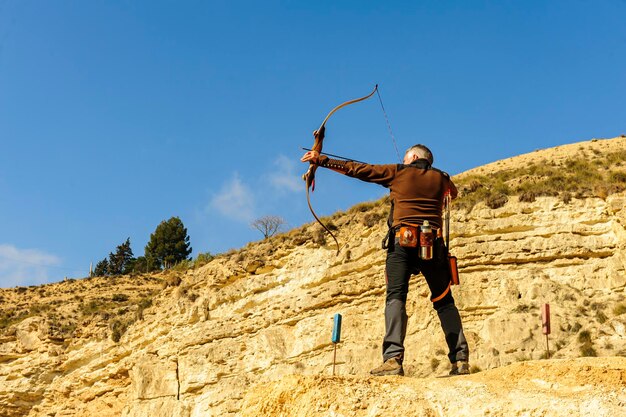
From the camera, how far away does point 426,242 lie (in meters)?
6.78

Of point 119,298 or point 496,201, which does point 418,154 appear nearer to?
point 496,201

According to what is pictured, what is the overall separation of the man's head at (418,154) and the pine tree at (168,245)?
5739 centimetres

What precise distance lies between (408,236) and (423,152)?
1.02 meters

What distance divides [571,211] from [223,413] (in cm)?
1101

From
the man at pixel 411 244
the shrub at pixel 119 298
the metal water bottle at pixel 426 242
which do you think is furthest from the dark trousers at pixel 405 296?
the shrub at pixel 119 298

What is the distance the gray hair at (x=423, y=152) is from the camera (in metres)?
7.38

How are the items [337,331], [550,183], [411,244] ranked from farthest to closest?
[550,183] < [337,331] < [411,244]

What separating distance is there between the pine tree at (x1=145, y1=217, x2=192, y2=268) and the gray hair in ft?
188

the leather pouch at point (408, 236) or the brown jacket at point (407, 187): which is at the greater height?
the brown jacket at point (407, 187)

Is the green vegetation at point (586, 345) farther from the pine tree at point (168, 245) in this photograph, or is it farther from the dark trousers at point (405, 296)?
the pine tree at point (168, 245)

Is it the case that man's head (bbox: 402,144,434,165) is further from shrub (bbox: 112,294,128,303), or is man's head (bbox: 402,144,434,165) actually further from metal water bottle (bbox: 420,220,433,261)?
shrub (bbox: 112,294,128,303)

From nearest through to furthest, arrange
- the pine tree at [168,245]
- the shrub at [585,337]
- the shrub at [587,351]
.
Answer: the shrub at [587,351] → the shrub at [585,337] → the pine tree at [168,245]

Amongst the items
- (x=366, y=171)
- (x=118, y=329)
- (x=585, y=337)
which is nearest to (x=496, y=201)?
(x=585, y=337)

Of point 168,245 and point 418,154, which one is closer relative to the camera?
point 418,154
